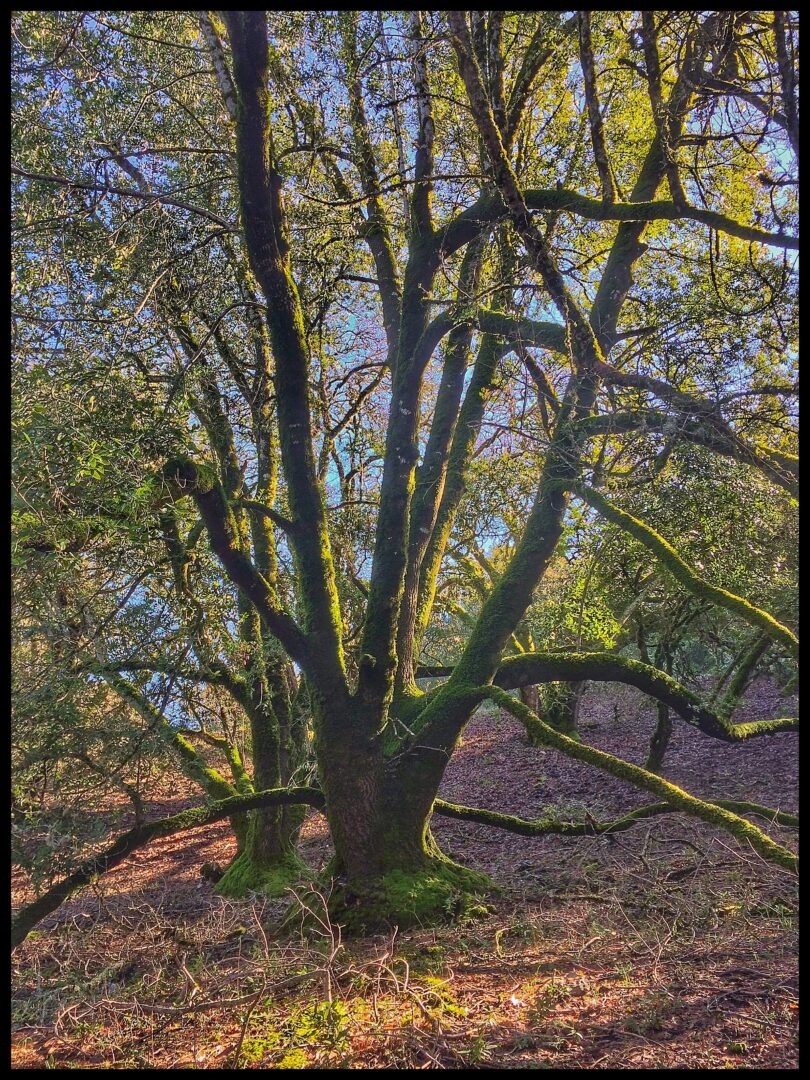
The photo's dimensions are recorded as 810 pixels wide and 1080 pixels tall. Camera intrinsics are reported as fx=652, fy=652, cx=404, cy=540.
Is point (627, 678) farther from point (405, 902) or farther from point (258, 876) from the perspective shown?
point (258, 876)

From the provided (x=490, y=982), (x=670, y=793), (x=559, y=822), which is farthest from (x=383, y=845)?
(x=670, y=793)

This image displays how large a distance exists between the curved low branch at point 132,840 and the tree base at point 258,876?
1.80m

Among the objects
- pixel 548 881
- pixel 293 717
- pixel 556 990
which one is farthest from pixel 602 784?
pixel 556 990

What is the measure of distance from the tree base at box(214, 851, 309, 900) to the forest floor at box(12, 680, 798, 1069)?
907 millimetres

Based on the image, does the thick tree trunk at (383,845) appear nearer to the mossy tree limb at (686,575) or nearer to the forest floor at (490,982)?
the forest floor at (490,982)

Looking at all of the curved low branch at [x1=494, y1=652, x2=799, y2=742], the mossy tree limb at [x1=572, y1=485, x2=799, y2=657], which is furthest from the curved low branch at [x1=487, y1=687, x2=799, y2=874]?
the mossy tree limb at [x1=572, y1=485, x2=799, y2=657]

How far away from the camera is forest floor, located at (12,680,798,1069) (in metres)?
3.88

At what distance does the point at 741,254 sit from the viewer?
7.17 m

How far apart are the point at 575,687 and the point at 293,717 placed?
6.56m

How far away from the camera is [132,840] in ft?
21.1

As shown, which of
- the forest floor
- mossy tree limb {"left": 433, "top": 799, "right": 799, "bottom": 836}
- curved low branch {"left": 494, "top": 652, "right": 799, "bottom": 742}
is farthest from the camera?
mossy tree limb {"left": 433, "top": 799, "right": 799, "bottom": 836}

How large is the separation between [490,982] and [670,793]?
2.19 m

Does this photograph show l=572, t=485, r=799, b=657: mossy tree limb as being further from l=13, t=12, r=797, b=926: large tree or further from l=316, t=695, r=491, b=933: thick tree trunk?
l=316, t=695, r=491, b=933: thick tree trunk

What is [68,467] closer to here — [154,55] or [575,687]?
[154,55]
